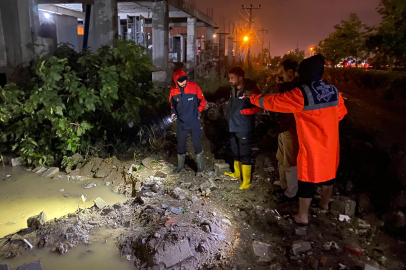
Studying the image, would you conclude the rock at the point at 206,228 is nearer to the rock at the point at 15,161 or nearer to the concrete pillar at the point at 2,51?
the rock at the point at 15,161

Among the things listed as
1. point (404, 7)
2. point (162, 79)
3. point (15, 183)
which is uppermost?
point (404, 7)

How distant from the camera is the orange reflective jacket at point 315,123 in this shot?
10.5 feet

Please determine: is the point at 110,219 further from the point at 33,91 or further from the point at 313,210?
the point at 33,91

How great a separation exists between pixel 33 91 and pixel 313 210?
502 centimetres

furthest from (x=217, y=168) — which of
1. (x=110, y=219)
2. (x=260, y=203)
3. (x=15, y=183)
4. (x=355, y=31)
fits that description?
(x=355, y=31)

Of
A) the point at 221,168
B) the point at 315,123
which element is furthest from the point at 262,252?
the point at 221,168

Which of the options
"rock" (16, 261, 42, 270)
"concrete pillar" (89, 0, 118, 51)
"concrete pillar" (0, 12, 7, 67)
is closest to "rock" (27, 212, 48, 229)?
"rock" (16, 261, 42, 270)

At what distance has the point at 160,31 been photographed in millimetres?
13406

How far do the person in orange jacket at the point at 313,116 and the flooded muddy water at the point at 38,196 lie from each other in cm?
269

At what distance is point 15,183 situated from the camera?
519cm

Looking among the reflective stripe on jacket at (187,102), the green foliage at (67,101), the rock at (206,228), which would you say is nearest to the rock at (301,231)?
the rock at (206,228)

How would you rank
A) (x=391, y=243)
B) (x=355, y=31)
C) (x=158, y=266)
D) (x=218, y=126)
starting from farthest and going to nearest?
(x=355, y=31) → (x=218, y=126) → (x=391, y=243) → (x=158, y=266)

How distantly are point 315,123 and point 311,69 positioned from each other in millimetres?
574

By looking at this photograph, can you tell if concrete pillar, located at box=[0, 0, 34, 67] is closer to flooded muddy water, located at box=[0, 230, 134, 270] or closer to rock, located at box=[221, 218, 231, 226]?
flooded muddy water, located at box=[0, 230, 134, 270]
